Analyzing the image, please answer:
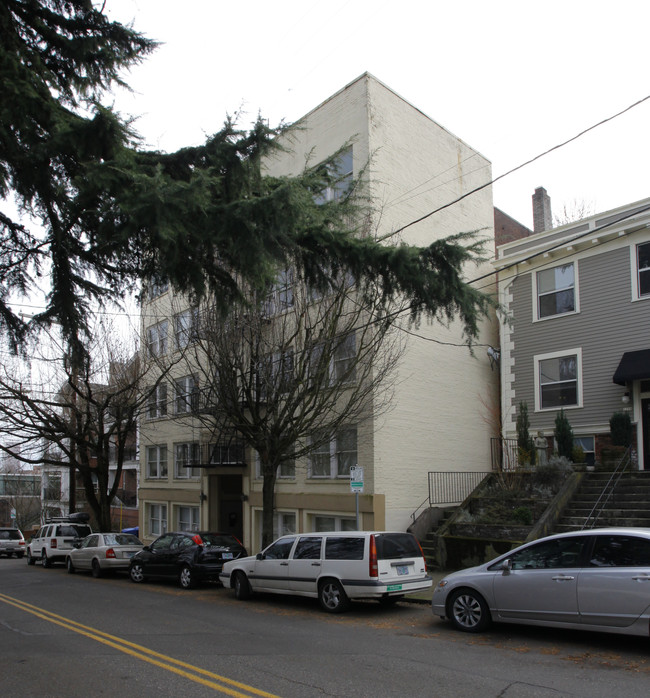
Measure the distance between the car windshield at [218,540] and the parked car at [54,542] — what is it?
36.4ft

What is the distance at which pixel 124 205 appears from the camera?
295 inches

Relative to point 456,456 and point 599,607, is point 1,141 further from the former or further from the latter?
point 456,456

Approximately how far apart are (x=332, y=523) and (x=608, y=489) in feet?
25.9

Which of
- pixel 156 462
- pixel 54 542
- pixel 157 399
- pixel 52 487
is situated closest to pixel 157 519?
pixel 156 462

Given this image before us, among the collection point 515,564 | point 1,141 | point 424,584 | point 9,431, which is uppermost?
point 1,141

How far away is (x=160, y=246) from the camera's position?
8.23 meters

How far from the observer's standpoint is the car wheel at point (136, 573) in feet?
61.1

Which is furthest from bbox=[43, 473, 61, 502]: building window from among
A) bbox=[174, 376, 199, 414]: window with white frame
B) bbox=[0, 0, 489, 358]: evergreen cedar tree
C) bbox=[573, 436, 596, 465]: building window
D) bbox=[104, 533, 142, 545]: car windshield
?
bbox=[0, 0, 489, 358]: evergreen cedar tree

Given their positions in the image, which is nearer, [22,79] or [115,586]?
[22,79]

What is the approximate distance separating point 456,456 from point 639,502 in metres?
6.61

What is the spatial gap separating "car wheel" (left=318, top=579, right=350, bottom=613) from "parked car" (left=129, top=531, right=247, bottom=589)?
16.1 ft

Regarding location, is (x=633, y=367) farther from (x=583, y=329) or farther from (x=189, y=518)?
(x=189, y=518)

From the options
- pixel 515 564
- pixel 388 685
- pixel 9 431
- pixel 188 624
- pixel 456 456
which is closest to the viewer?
pixel 388 685

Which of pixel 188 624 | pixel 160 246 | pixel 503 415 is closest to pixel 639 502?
pixel 503 415
